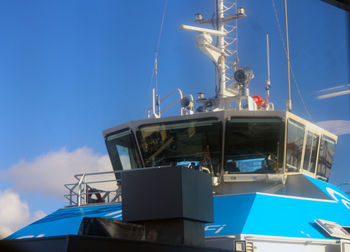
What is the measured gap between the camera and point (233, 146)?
643 inches

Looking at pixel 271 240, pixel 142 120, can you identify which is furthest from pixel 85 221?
pixel 142 120

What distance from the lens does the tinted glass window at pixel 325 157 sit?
61.3 feet

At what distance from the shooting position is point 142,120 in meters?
17.1

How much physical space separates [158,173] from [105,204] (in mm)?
8092

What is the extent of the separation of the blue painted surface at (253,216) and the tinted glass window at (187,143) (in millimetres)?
2323

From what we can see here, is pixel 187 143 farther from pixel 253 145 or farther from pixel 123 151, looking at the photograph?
pixel 123 151

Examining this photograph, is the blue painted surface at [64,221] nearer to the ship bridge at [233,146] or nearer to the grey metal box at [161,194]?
the ship bridge at [233,146]

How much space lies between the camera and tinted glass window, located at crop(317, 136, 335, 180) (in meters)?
18.7

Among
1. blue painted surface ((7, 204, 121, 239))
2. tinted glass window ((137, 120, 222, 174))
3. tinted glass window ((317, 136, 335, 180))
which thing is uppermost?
tinted glass window ((137, 120, 222, 174))

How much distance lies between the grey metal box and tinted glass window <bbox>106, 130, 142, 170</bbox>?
30.6 feet

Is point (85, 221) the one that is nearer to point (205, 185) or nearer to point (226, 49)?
point (205, 185)

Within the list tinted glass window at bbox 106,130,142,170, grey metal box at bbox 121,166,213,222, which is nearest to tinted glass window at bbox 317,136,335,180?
tinted glass window at bbox 106,130,142,170

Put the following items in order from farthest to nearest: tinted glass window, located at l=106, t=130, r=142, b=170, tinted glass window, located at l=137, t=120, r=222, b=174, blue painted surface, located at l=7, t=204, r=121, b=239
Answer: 1. tinted glass window, located at l=106, t=130, r=142, b=170
2. tinted glass window, located at l=137, t=120, r=222, b=174
3. blue painted surface, located at l=7, t=204, r=121, b=239

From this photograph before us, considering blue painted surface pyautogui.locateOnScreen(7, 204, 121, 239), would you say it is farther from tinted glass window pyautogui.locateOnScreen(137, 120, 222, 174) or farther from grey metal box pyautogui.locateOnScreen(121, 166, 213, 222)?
grey metal box pyautogui.locateOnScreen(121, 166, 213, 222)
